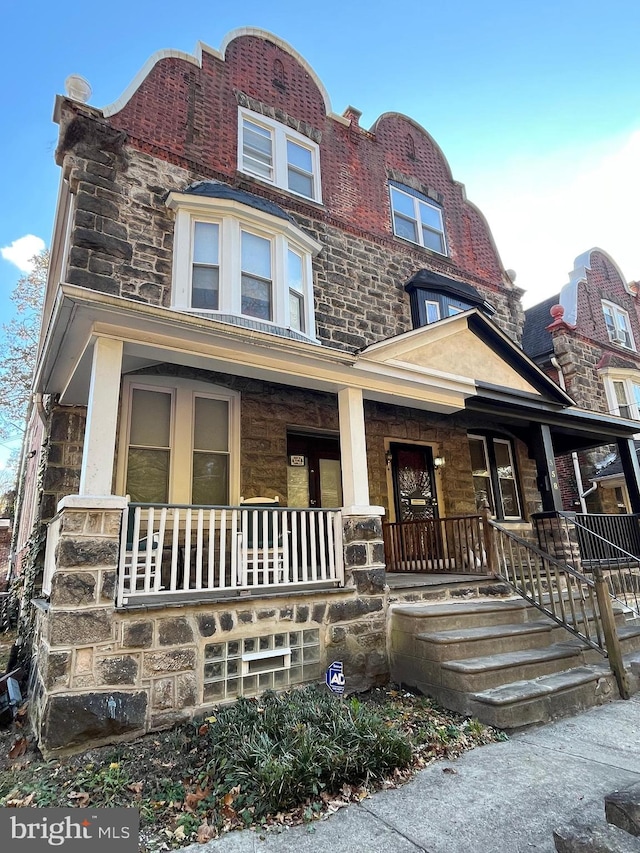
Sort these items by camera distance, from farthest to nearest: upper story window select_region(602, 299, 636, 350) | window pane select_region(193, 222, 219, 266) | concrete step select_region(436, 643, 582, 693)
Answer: upper story window select_region(602, 299, 636, 350), window pane select_region(193, 222, 219, 266), concrete step select_region(436, 643, 582, 693)

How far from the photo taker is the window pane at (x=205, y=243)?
7043 millimetres

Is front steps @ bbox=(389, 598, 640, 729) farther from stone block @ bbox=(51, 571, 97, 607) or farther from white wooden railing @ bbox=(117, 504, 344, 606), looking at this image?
stone block @ bbox=(51, 571, 97, 607)

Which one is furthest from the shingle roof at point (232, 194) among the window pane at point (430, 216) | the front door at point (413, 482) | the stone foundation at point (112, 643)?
the stone foundation at point (112, 643)

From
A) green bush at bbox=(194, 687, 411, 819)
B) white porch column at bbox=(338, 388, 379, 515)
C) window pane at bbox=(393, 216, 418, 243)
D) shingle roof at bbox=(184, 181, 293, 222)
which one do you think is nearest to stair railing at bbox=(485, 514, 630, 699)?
white porch column at bbox=(338, 388, 379, 515)

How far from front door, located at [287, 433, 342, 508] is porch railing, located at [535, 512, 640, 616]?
350 cm

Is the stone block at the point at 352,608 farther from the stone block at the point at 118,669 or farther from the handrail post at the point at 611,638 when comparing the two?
the handrail post at the point at 611,638

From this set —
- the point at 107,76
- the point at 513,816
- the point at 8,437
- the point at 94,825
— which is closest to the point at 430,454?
the point at 513,816

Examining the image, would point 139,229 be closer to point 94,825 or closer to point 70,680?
point 70,680

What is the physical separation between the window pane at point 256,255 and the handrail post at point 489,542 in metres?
4.77

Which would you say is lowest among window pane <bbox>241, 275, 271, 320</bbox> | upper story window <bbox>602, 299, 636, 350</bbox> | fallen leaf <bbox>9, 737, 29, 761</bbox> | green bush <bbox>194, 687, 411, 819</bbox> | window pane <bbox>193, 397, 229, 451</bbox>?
fallen leaf <bbox>9, 737, 29, 761</bbox>

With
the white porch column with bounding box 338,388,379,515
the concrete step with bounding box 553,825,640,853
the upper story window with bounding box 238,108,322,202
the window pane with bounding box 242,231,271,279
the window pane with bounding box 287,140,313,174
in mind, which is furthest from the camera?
the window pane with bounding box 287,140,313,174

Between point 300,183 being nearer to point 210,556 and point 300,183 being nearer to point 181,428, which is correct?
point 181,428

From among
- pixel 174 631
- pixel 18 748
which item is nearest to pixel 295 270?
pixel 174 631

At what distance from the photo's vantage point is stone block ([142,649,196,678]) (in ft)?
12.7
